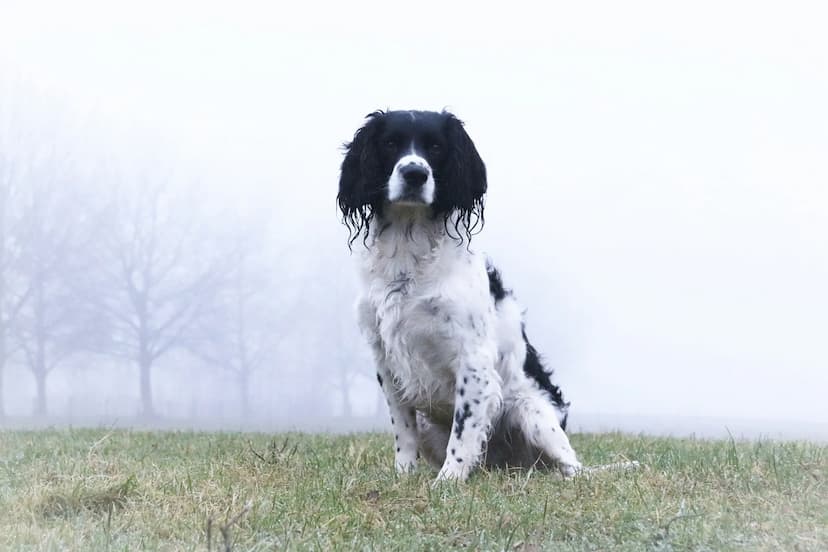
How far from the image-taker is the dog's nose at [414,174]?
5848 mm

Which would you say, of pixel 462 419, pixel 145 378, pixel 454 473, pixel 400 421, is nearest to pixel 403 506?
pixel 454 473

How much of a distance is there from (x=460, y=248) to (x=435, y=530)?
234cm

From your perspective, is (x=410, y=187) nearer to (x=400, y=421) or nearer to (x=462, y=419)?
(x=462, y=419)

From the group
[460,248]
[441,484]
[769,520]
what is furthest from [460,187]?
[769,520]

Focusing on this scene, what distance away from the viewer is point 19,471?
643cm

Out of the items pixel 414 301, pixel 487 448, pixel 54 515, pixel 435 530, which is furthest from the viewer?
pixel 487 448

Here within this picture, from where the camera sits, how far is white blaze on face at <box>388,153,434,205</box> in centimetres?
588

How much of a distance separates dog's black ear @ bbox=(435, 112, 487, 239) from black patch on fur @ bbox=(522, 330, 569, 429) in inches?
36.6

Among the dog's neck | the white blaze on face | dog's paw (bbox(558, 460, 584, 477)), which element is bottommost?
dog's paw (bbox(558, 460, 584, 477))

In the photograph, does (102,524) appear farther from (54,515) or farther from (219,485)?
(219,485)

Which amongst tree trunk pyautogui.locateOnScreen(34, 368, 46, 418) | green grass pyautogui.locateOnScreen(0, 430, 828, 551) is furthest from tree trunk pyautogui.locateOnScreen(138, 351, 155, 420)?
green grass pyautogui.locateOnScreen(0, 430, 828, 551)

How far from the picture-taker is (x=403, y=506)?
4660 mm

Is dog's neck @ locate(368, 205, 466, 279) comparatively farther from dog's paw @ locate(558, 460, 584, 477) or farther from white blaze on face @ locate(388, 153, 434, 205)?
dog's paw @ locate(558, 460, 584, 477)

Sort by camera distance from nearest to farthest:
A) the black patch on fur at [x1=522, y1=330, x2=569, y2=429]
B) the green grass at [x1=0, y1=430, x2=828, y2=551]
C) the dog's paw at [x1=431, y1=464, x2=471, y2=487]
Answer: the green grass at [x1=0, y1=430, x2=828, y2=551] < the dog's paw at [x1=431, y1=464, x2=471, y2=487] < the black patch on fur at [x1=522, y1=330, x2=569, y2=429]
